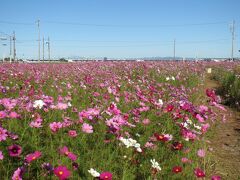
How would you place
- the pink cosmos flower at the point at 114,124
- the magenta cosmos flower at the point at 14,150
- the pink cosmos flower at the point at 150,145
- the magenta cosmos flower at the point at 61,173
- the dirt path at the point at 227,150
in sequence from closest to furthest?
the magenta cosmos flower at the point at 61,173
the magenta cosmos flower at the point at 14,150
the pink cosmos flower at the point at 114,124
the pink cosmos flower at the point at 150,145
the dirt path at the point at 227,150

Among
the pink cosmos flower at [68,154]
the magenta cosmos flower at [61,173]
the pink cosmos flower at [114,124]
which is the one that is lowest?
→ the pink cosmos flower at [68,154]

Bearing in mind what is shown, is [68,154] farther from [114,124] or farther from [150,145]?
[150,145]

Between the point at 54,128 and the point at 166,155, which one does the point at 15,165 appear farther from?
the point at 166,155

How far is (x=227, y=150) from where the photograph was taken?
467 centimetres

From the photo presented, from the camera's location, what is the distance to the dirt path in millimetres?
3812

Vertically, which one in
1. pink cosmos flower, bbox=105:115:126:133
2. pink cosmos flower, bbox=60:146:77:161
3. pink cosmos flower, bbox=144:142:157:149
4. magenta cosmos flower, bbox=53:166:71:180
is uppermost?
pink cosmos flower, bbox=105:115:126:133

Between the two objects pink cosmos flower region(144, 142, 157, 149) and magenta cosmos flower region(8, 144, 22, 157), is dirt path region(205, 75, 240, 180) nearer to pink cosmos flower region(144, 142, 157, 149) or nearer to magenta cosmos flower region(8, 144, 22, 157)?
pink cosmos flower region(144, 142, 157, 149)

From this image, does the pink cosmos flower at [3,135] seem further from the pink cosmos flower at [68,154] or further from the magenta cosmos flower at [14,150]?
the pink cosmos flower at [68,154]

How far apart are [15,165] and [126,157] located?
1025mm

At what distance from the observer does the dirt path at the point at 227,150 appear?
3812mm

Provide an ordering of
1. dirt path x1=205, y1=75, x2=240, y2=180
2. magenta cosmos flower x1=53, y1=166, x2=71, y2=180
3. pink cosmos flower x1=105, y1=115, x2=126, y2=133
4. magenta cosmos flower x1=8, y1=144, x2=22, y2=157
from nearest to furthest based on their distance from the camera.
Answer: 1. magenta cosmos flower x1=53, y1=166, x2=71, y2=180
2. magenta cosmos flower x1=8, y1=144, x2=22, y2=157
3. pink cosmos flower x1=105, y1=115, x2=126, y2=133
4. dirt path x1=205, y1=75, x2=240, y2=180

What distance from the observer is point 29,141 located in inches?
117

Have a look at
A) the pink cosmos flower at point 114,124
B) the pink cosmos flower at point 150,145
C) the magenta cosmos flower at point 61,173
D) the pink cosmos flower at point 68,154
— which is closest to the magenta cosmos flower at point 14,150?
the pink cosmos flower at point 68,154

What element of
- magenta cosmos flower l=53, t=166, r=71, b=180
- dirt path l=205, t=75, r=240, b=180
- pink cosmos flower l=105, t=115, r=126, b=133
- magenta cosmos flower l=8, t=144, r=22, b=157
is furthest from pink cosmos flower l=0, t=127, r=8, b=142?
dirt path l=205, t=75, r=240, b=180
